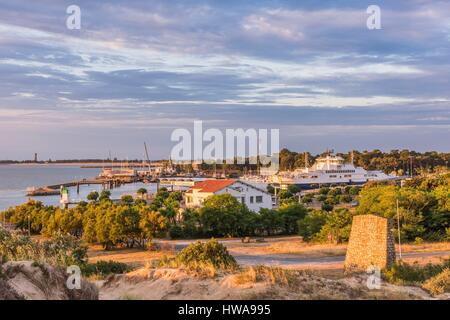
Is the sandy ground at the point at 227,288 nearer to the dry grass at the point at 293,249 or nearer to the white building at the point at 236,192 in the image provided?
the dry grass at the point at 293,249

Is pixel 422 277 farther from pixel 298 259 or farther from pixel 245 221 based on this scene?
pixel 245 221

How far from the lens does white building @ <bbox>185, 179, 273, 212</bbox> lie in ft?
162

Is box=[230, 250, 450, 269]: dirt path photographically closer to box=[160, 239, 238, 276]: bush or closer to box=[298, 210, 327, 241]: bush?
box=[298, 210, 327, 241]: bush

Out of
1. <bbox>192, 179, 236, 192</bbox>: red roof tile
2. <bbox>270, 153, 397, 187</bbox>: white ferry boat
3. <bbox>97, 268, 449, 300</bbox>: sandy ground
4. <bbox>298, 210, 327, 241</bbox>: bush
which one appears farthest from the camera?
<bbox>270, 153, 397, 187</bbox>: white ferry boat

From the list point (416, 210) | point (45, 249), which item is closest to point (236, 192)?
point (416, 210)

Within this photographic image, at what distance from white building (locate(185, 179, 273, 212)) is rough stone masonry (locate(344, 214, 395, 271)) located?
2807 centimetres

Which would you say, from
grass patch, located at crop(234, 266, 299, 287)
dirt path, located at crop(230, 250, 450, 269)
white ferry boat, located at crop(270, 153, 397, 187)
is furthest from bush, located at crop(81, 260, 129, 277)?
white ferry boat, located at crop(270, 153, 397, 187)

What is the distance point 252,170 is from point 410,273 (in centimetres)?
15804

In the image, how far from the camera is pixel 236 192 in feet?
162

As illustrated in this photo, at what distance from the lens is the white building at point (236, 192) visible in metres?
49.5

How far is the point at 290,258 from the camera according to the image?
2892 cm
